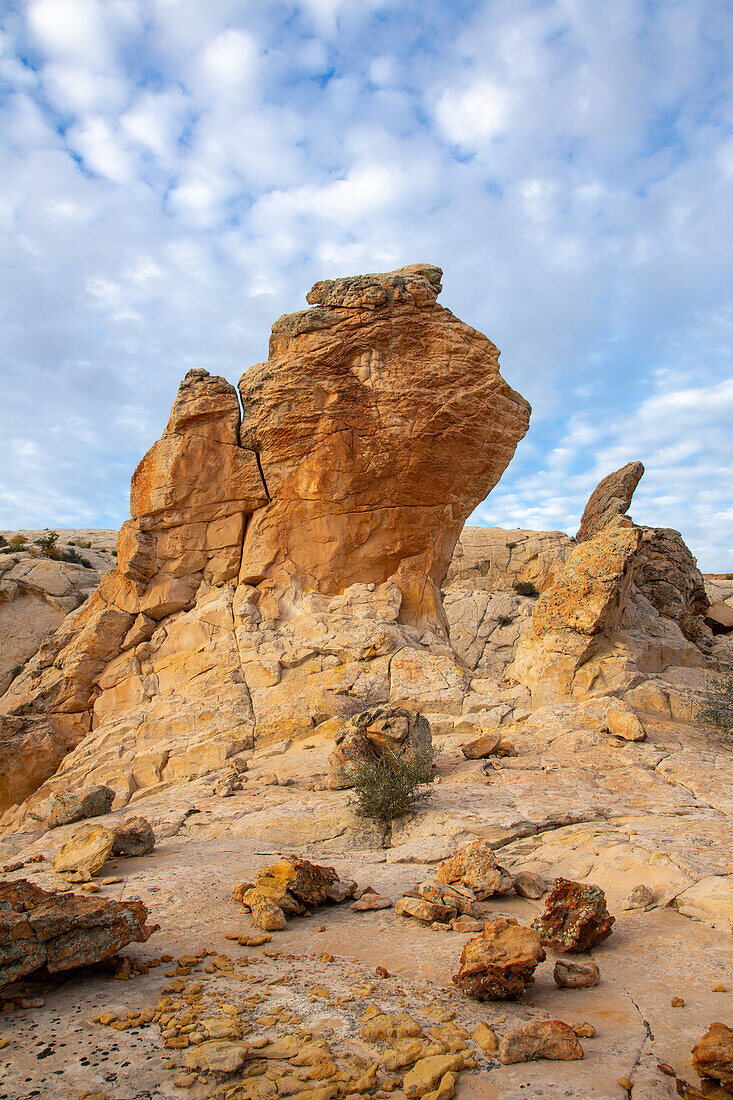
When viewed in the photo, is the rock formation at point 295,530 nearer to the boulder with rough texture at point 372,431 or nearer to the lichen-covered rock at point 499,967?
the boulder with rough texture at point 372,431

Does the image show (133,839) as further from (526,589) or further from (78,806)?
(526,589)

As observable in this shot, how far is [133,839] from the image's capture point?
258 inches

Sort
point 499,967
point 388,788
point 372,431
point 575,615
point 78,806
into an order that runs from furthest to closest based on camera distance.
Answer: point 372,431 < point 575,615 < point 78,806 < point 388,788 < point 499,967

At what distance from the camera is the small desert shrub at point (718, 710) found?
10414mm

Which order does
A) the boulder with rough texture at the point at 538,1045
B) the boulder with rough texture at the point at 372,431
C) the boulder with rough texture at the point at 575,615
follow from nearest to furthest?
the boulder with rough texture at the point at 538,1045, the boulder with rough texture at the point at 575,615, the boulder with rough texture at the point at 372,431

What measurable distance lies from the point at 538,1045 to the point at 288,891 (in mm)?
2535

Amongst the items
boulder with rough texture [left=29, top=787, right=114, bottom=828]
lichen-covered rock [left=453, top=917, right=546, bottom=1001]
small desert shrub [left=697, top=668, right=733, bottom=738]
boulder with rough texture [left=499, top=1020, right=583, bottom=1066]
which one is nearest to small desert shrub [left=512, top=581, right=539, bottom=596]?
small desert shrub [left=697, top=668, right=733, bottom=738]

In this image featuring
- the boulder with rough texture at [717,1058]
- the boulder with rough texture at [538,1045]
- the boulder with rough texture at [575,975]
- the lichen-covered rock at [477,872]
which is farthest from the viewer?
the lichen-covered rock at [477,872]

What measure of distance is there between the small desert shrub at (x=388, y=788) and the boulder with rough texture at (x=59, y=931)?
146 inches

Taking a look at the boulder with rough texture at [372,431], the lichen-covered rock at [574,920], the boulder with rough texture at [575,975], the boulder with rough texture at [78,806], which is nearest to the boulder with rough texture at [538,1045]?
the boulder with rough texture at [575,975]

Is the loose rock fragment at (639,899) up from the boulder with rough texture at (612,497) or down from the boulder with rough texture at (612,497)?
down

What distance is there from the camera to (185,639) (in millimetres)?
13383

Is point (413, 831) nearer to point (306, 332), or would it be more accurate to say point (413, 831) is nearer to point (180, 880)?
point (180, 880)

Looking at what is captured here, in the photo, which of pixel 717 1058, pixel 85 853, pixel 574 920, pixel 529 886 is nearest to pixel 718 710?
pixel 529 886
